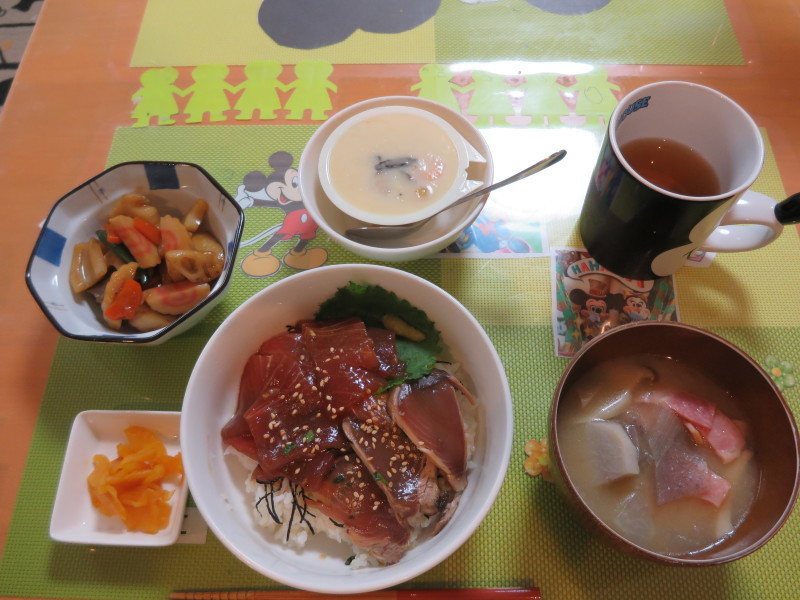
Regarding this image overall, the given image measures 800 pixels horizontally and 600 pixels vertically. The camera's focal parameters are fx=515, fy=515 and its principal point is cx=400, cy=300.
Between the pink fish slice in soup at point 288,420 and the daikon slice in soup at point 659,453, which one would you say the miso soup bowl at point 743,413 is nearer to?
the daikon slice in soup at point 659,453

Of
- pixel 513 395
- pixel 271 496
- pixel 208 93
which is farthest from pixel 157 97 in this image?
pixel 513 395

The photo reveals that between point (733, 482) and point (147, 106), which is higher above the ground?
point (147, 106)

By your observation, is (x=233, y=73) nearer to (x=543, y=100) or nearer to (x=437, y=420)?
(x=543, y=100)

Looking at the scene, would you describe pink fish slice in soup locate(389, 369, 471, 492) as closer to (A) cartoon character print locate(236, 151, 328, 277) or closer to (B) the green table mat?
(B) the green table mat

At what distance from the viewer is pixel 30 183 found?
1.88 m

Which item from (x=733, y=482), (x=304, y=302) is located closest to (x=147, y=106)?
(x=304, y=302)

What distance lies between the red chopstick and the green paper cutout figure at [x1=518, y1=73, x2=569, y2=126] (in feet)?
5.04

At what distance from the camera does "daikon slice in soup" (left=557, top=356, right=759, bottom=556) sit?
3.87ft

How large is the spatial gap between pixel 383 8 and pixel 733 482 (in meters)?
2.10

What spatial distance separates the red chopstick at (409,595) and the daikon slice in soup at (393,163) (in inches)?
39.9

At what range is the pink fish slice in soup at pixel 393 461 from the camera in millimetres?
1177

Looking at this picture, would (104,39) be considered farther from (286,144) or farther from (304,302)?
(304,302)

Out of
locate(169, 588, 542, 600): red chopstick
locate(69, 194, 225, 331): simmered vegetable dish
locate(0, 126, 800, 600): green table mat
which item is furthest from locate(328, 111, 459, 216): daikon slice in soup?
locate(169, 588, 542, 600): red chopstick

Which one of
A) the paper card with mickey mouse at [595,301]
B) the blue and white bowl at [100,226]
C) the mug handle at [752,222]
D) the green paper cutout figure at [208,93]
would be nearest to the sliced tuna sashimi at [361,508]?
the blue and white bowl at [100,226]
